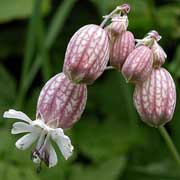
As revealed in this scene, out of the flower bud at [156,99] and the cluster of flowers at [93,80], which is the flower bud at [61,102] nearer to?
the cluster of flowers at [93,80]

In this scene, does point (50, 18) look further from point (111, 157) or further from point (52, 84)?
point (52, 84)

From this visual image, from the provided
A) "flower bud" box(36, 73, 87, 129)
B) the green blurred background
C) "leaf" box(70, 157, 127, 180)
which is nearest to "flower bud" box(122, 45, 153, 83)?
"flower bud" box(36, 73, 87, 129)

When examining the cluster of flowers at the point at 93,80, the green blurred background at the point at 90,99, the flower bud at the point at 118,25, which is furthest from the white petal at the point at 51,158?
the green blurred background at the point at 90,99

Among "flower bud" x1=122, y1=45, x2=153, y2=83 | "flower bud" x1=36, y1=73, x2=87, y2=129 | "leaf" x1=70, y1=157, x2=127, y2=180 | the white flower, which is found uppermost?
"flower bud" x1=122, y1=45, x2=153, y2=83

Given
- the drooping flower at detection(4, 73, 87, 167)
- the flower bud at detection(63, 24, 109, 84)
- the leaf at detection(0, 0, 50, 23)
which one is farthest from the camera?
the leaf at detection(0, 0, 50, 23)

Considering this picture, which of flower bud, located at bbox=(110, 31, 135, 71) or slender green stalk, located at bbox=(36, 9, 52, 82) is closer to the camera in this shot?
flower bud, located at bbox=(110, 31, 135, 71)

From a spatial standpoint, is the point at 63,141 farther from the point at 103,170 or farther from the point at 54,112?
the point at 103,170

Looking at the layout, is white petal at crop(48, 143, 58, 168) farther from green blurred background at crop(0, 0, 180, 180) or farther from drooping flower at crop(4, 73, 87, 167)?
green blurred background at crop(0, 0, 180, 180)

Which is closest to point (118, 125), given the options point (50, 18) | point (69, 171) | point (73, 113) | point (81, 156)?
point (81, 156)
